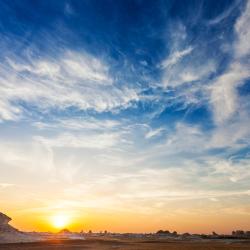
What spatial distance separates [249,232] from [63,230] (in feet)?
241

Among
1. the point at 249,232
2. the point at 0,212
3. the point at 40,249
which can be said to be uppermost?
the point at 249,232

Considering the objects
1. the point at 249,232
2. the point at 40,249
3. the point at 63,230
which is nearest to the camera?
the point at 40,249

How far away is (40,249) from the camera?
40469 millimetres

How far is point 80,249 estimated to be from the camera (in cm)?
4312

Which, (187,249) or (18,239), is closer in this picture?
(187,249)

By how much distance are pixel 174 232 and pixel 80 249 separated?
4189 inches

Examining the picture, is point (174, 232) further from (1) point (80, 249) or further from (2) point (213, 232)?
(1) point (80, 249)

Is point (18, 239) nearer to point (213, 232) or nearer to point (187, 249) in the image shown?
point (187, 249)

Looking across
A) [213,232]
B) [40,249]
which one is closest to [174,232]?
[213,232]

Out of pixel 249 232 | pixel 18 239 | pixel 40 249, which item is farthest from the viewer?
pixel 249 232

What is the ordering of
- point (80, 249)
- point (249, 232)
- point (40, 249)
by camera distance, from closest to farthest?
1. point (40, 249)
2. point (80, 249)
3. point (249, 232)

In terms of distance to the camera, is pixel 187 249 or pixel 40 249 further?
pixel 187 249

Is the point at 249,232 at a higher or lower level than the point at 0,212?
higher

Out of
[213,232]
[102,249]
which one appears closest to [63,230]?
[213,232]
